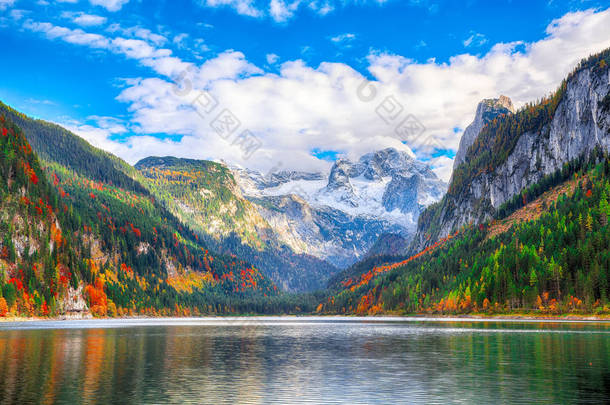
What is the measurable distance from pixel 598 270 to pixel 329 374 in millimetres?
147755

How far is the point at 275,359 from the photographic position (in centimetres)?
6888

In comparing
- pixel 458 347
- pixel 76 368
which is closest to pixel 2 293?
pixel 76 368

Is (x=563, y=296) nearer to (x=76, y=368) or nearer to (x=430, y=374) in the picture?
(x=430, y=374)

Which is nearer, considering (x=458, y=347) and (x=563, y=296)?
(x=458, y=347)

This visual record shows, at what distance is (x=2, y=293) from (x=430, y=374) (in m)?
178

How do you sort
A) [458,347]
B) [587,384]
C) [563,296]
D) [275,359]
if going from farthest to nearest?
[563,296]
[458,347]
[275,359]
[587,384]

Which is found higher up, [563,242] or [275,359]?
[563,242]

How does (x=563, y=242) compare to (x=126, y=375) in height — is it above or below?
above

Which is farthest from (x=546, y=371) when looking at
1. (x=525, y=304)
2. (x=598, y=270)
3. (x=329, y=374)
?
(x=525, y=304)

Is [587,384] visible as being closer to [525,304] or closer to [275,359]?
[275,359]

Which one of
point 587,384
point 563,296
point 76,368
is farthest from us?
point 563,296

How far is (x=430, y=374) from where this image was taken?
53.5 meters

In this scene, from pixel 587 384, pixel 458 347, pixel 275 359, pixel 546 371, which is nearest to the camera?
pixel 587 384

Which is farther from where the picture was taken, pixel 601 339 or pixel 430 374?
pixel 601 339
